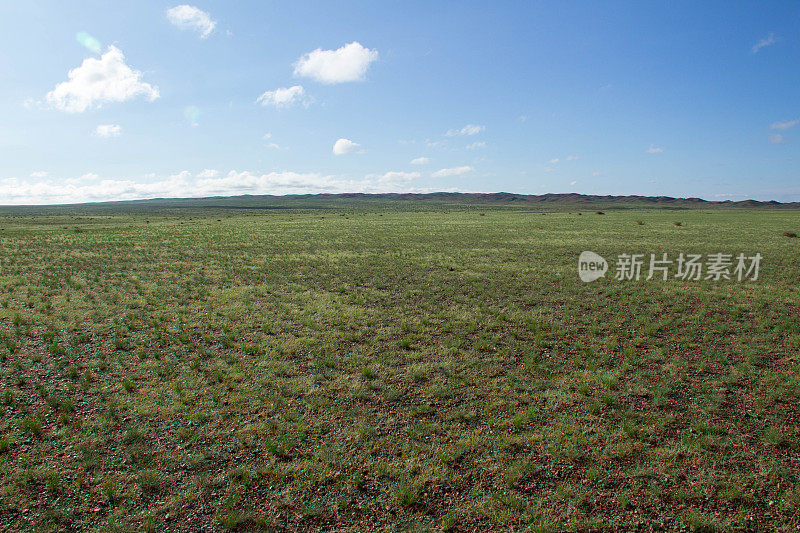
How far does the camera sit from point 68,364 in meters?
9.91

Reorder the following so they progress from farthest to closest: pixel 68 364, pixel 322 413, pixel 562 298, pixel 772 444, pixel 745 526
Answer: pixel 562 298, pixel 68 364, pixel 322 413, pixel 772 444, pixel 745 526

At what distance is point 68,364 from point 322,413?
7082mm

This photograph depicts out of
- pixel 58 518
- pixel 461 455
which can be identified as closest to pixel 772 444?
pixel 461 455

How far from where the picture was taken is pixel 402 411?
7746 mm

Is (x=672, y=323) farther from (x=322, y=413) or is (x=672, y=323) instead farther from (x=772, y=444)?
(x=322, y=413)

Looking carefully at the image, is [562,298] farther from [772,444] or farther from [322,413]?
[322,413]

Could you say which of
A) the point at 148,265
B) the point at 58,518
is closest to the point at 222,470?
the point at 58,518

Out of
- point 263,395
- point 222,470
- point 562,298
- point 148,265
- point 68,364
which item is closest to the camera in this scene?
point 222,470

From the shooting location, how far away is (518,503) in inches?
211

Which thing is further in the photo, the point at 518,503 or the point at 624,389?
the point at 624,389

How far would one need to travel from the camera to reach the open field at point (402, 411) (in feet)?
17.5

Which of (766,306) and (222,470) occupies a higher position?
(766,306)

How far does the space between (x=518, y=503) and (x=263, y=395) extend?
532 centimetres

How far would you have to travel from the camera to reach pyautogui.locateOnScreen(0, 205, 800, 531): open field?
5340mm
